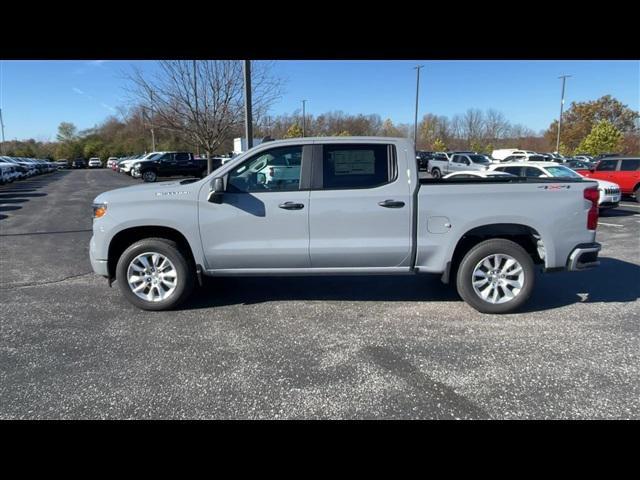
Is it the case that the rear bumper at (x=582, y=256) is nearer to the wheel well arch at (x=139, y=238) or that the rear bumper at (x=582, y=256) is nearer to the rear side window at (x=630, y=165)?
the wheel well arch at (x=139, y=238)

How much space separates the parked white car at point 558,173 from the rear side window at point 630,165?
277 centimetres

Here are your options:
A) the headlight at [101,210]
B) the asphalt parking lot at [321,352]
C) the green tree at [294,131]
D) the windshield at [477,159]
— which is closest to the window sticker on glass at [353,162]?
the asphalt parking lot at [321,352]

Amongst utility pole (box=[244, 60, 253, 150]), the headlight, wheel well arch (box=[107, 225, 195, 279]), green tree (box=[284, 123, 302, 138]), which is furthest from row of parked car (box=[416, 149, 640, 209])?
green tree (box=[284, 123, 302, 138])

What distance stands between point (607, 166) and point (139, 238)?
58.0 ft

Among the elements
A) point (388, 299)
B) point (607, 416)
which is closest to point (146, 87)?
point (388, 299)

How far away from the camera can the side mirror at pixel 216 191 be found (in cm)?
416

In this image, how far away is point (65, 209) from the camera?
45.4 ft

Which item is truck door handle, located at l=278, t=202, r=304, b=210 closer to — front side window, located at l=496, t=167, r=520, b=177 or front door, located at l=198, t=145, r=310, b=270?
front door, located at l=198, t=145, r=310, b=270

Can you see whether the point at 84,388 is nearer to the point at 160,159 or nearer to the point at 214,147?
the point at 214,147

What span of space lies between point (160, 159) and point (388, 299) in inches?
1101

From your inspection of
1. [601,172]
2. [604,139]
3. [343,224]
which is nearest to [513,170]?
[601,172]

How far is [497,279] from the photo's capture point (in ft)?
14.2

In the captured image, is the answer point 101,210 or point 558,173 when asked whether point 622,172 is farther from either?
point 101,210
